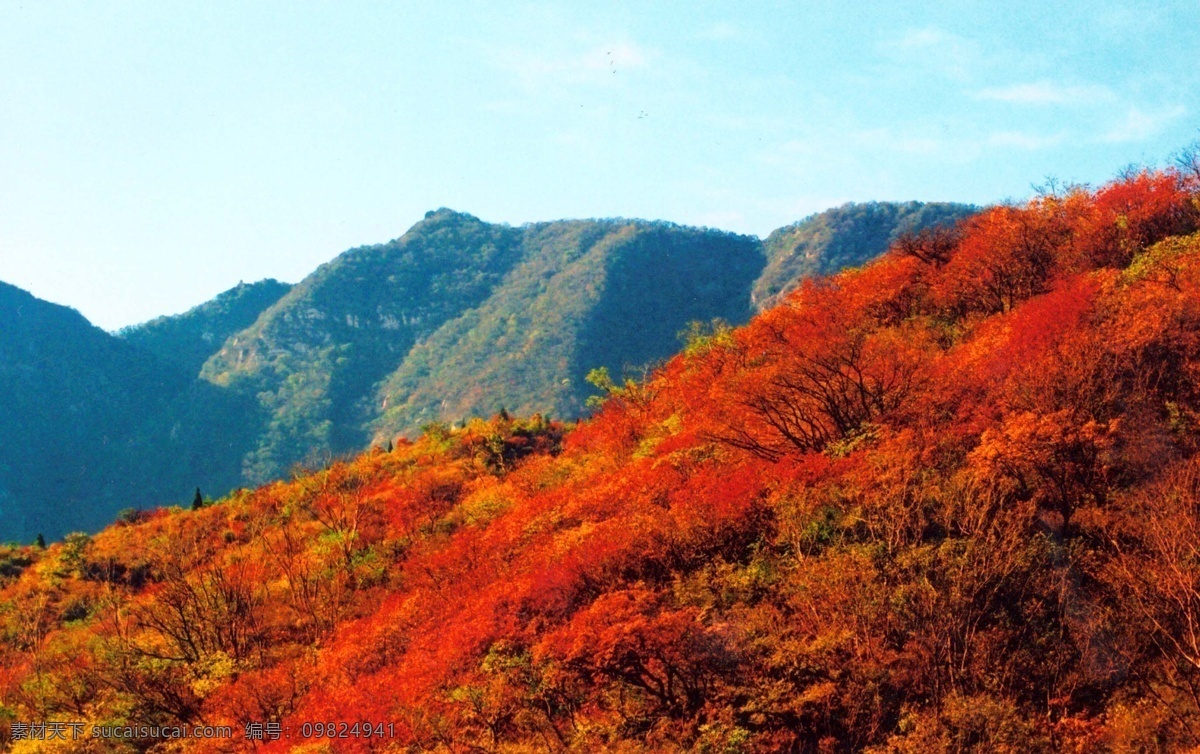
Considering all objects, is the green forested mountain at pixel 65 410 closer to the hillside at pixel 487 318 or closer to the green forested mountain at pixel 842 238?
the hillside at pixel 487 318

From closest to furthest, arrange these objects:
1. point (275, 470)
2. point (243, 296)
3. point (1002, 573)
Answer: point (1002, 573) < point (275, 470) < point (243, 296)

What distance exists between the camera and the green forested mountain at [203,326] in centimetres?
15625

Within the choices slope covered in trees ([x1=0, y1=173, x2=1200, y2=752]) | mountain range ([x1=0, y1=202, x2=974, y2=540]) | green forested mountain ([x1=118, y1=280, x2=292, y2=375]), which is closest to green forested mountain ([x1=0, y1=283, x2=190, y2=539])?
mountain range ([x1=0, y1=202, x2=974, y2=540])

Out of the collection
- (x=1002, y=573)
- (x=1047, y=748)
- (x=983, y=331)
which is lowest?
(x=1047, y=748)

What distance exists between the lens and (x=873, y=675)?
676 inches

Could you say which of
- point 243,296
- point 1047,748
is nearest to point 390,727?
point 1047,748

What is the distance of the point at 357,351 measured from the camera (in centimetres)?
14900

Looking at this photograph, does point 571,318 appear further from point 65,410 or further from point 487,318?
point 65,410

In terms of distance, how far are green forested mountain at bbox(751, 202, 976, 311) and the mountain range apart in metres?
0.48

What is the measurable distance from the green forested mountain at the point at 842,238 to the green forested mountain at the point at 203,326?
99301 millimetres

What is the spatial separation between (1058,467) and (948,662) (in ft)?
25.2

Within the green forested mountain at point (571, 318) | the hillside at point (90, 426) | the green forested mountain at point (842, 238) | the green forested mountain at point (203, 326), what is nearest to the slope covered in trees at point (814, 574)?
the green forested mountain at point (571, 318)

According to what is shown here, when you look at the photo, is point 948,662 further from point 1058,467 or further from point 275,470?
point 275,470

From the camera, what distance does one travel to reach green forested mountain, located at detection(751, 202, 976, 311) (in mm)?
129625
